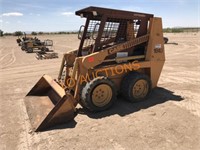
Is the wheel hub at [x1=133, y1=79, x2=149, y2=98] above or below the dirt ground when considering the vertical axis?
above

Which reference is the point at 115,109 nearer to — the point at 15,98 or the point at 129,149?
the point at 129,149

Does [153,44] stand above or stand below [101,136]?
above

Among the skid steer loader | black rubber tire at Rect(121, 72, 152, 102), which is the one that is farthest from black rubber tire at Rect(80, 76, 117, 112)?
black rubber tire at Rect(121, 72, 152, 102)

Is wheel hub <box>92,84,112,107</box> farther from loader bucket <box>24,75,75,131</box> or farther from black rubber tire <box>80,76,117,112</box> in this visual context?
loader bucket <box>24,75,75,131</box>

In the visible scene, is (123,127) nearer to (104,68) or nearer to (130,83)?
(130,83)

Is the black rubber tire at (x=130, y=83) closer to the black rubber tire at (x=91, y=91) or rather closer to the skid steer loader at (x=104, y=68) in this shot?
the skid steer loader at (x=104, y=68)

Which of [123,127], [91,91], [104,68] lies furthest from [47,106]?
[123,127]

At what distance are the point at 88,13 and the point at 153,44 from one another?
1.96 metres

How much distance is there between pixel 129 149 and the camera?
3.65 metres

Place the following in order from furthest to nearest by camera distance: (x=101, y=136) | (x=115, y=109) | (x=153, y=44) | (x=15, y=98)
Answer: (x=15, y=98) < (x=153, y=44) < (x=115, y=109) < (x=101, y=136)

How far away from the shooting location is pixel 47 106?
17.6 ft

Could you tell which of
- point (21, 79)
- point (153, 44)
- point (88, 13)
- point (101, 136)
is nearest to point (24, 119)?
point (101, 136)

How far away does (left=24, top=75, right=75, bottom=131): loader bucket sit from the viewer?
445cm

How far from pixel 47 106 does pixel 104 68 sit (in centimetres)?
169
